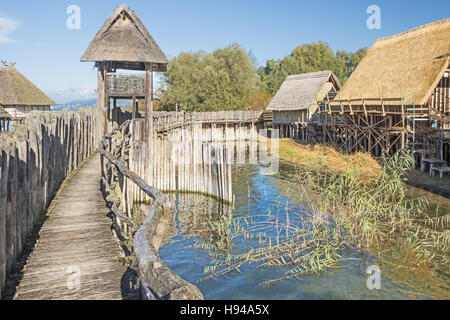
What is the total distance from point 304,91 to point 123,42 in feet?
71.7

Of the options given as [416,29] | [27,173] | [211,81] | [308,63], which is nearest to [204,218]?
[27,173]

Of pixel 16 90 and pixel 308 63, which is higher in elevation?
pixel 308 63

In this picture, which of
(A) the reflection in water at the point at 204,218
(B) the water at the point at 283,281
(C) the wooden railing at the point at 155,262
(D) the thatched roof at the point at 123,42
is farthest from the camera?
(D) the thatched roof at the point at 123,42

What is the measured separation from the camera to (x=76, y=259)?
639 centimetres

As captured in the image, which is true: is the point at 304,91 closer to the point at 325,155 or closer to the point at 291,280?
the point at 325,155

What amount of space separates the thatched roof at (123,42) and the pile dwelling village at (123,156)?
5 cm

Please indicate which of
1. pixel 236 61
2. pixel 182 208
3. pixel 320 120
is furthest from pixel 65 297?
pixel 236 61

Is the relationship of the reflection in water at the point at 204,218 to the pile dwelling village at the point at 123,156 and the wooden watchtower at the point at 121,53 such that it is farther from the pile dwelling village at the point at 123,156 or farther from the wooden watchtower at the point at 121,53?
the wooden watchtower at the point at 121,53

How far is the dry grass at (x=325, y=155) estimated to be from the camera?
20297mm

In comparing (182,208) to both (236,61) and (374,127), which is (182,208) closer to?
(374,127)

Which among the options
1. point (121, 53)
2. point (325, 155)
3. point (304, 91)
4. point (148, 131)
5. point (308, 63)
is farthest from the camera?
point (308, 63)

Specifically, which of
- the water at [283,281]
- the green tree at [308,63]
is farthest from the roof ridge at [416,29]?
the green tree at [308,63]

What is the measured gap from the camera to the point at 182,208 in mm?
13797
